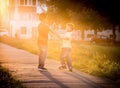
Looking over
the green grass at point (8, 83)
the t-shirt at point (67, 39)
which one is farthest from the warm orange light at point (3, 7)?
the green grass at point (8, 83)

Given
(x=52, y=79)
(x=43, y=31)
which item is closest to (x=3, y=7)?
(x=43, y=31)

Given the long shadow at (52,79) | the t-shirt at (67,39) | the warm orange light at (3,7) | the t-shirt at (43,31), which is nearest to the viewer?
the long shadow at (52,79)

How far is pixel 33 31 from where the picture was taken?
86625 millimetres

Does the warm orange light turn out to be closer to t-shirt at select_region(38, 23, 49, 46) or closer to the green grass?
t-shirt at select_region(38, 23, 49, 46)

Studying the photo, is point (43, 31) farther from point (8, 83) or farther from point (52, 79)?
point (8, 83)

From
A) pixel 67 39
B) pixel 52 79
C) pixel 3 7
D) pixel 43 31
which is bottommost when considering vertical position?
pixel 52 79

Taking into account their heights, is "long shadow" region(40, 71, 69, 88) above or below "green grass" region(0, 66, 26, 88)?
below

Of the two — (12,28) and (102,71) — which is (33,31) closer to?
(12,28)

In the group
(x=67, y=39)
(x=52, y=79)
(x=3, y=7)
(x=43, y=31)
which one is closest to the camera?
(x=52, y=79)

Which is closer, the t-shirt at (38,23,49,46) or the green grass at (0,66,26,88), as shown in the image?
the green grass at (0,66,26,88)

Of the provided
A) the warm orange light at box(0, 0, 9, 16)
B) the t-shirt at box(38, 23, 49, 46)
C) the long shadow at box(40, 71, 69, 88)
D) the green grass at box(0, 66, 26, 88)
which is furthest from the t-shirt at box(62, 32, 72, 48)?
the warm orange light at box(0, 0, 9, 16)

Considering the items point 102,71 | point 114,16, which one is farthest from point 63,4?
point 102,71

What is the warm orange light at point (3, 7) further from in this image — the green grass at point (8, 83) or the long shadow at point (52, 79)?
the green grass at point (8, 83)

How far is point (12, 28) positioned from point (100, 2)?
66876 mm
